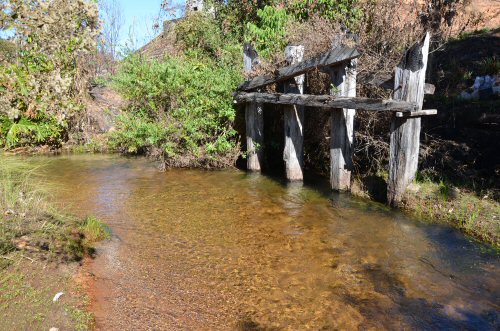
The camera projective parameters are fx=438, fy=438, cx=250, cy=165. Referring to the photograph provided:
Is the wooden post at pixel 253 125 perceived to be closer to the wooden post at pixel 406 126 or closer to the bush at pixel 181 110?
the bush at pixel 181 110

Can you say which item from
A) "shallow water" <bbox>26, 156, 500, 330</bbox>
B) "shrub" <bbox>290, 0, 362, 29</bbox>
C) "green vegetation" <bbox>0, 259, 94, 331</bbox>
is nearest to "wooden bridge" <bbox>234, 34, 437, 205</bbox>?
"shallow water" <bbox>26, 156, 500, 330</bbox>

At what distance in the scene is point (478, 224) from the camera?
5.85 m

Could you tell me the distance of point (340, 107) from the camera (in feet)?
23.1

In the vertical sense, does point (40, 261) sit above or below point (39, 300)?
above

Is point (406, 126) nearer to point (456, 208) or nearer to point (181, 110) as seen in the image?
point (456, 208)

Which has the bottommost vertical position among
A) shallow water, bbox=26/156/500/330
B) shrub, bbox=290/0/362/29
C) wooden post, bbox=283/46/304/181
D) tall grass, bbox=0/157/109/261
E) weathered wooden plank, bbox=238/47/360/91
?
shallow water, bbox=26/156/500/330

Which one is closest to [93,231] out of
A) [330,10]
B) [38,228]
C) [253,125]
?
[38,228]

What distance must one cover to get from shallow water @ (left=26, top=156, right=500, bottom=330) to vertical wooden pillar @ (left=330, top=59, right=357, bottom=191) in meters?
0.61

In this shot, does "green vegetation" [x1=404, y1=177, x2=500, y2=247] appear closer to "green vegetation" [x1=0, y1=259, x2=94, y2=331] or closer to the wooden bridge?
the wooden bridge

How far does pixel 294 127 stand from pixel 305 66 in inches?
55.5

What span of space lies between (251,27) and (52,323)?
921 cm

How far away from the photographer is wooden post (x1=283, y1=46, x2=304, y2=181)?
8570 mm

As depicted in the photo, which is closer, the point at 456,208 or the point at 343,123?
the point at 456,208

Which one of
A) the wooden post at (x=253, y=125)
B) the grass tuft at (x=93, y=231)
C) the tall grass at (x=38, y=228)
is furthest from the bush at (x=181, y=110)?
the grass tuft at (x=93, y=231)
